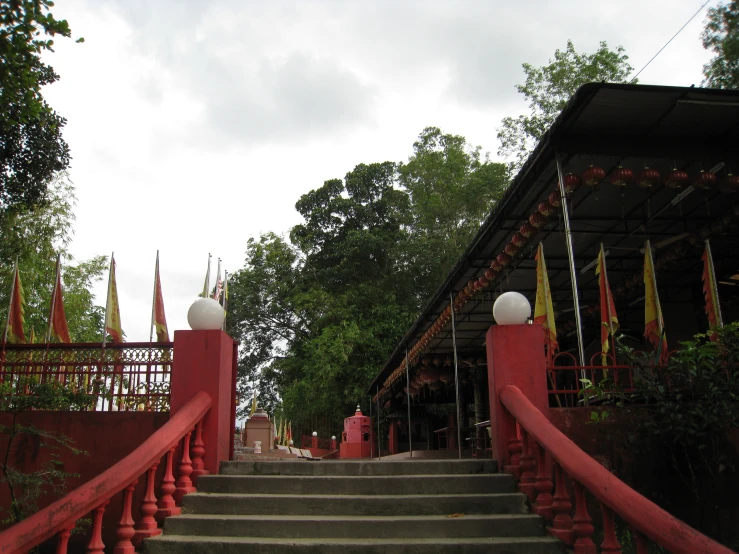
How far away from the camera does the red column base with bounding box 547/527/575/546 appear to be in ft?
12.4

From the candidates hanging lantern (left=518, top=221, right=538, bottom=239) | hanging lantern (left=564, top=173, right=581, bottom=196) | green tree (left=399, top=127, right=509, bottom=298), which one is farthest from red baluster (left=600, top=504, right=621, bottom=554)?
green tree (left=399, top=127, right=509, bottom=298)

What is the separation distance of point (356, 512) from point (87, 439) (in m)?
2.67

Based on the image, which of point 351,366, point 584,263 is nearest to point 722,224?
point 584,263

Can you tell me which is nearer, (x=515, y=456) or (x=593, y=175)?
(x=515, y=456)

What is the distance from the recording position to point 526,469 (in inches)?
179

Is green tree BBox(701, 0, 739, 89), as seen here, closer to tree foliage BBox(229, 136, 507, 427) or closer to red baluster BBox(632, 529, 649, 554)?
tree foliage BBox(229, 136, 507, 427)

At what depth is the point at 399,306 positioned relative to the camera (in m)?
25.0

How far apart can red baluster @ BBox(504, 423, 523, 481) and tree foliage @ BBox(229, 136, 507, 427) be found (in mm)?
17703

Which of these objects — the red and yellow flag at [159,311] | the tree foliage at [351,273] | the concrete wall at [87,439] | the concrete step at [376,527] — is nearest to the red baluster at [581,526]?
the concrete step at [376,527]

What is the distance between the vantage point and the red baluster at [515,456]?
465 cm

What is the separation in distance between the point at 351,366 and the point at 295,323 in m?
7.04

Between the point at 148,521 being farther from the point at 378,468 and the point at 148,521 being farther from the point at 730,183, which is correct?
the point at 730,183

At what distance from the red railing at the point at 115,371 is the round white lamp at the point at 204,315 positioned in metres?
0.46

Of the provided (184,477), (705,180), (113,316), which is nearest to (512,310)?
(184,477)
